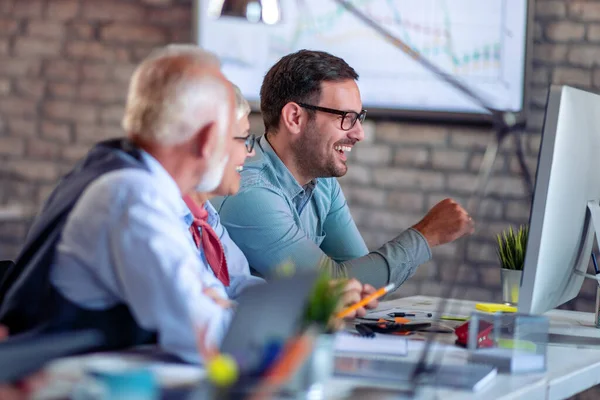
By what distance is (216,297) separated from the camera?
1727mm

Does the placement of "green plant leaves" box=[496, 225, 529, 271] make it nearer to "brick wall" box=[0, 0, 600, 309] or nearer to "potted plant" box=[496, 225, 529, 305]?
"potted plant" box=[496, 225, 529, 305]

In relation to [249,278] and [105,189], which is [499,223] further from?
[105,189]

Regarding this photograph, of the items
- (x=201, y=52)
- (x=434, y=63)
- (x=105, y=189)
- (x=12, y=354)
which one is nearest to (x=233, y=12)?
(x=434, y=63)

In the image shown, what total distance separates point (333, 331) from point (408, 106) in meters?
2.30

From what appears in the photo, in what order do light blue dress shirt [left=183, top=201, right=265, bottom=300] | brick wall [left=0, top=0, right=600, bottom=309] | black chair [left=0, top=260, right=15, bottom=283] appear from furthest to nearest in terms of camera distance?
brick wall [left=0, top=0, right=600, bottom=309] < light blue dress shirt [left=183, top=201, right=265, bottom=300] < black chair [left=0, top=260, right=15, bottom=283]

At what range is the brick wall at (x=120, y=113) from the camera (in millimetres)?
3418

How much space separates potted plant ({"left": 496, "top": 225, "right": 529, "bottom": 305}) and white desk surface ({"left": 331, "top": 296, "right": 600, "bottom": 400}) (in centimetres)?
12

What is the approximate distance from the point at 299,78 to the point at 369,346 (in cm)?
112

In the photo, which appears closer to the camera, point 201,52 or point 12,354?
point 12,354

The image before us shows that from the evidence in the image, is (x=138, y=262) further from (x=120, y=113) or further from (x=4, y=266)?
(x=120, y=113)

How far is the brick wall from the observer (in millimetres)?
3418

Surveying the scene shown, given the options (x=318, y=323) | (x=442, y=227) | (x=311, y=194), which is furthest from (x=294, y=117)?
(x=318, y=323)

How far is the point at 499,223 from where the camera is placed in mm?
3525

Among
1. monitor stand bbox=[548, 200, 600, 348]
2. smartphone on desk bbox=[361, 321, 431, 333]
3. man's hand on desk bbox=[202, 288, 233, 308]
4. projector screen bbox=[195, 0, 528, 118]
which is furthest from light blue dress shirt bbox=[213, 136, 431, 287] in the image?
projector screen bbox=[195, 0, 528, 118]
